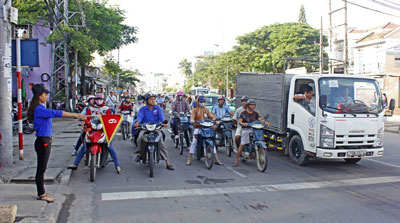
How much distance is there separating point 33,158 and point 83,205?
3.96 meters

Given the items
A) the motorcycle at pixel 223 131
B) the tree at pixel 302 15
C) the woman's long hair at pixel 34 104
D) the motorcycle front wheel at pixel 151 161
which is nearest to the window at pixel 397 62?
the motorcycle at pixel 223 131

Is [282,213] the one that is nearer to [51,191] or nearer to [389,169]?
[51,191]

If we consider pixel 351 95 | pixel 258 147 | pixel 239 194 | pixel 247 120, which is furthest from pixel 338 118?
pixel 239 194

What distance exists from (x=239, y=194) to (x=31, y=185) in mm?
3795

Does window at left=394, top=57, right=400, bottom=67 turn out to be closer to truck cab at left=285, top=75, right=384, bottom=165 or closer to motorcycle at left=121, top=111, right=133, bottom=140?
truck cab at left=285, top=75, right=384, bottom=165

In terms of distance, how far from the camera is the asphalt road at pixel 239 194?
5086 millimetres

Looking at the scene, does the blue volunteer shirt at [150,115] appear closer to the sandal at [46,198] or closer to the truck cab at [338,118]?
the sandal at [46,198]

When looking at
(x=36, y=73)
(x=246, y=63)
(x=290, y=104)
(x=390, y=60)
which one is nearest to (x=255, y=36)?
(x=246, y=63)

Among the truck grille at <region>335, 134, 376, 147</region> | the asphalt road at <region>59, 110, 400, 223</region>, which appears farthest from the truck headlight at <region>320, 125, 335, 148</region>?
the asphalt road at <region>59, 110, 400, 223</region>

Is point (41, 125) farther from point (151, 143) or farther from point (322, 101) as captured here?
point (322, 101)

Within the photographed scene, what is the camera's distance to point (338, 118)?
7.78 m

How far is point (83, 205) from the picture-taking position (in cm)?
550

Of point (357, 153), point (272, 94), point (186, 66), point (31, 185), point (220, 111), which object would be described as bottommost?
point (31, 185)

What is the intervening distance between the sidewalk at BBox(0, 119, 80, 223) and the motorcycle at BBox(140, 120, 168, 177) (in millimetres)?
1673
